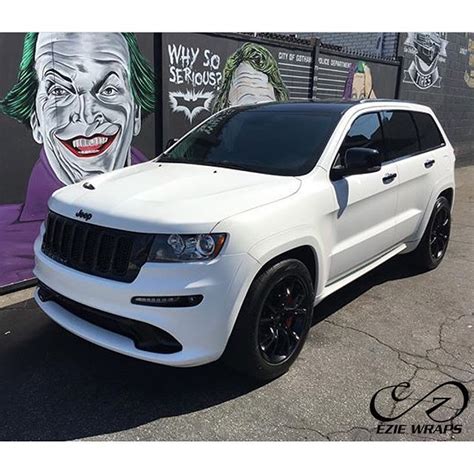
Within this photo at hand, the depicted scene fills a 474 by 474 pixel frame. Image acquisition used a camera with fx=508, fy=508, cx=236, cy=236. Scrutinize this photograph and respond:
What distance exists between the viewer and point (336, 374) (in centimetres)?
342

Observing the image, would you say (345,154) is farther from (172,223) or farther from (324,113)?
(172,223)

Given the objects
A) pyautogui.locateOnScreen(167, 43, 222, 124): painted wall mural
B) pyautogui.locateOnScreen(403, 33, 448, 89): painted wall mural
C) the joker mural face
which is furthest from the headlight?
pyautogui.locateOnScreen(403, 33, 448, 89): painted wall mural

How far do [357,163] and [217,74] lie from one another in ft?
11.7

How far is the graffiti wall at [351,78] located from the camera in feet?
29.3

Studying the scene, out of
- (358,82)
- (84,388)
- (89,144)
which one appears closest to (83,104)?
(89,144)

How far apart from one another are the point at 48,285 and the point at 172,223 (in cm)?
106

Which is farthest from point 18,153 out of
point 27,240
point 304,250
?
point 304,250

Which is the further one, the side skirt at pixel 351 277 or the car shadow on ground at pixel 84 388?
the side skirt at pixel 351 277

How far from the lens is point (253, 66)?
23.9 feet

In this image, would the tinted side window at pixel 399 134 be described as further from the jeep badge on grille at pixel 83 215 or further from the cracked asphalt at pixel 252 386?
the jeep badge on grille at pixel 83 215

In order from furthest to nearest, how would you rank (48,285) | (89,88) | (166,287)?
1. (89,88)
2. (48,285)
3. (166,287)
